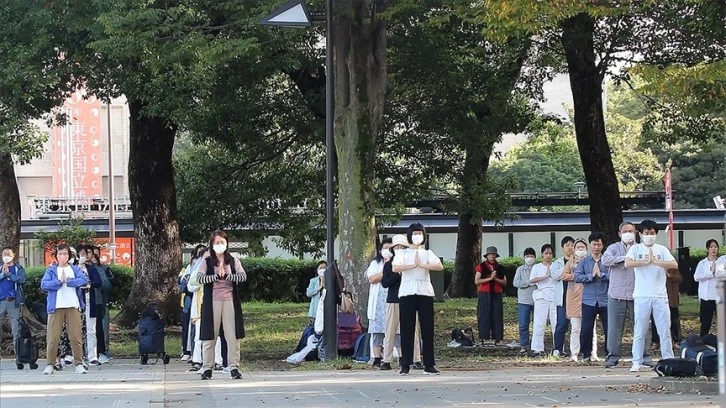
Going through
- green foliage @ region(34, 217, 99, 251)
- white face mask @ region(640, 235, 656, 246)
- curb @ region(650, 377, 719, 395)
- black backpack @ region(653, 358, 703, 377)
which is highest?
green foliage @ region(34, 217, 99, 251)

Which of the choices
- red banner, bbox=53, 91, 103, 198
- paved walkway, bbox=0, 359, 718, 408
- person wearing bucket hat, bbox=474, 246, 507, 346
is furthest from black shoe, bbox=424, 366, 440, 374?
red banner, bbox=53, 91, 103, 198

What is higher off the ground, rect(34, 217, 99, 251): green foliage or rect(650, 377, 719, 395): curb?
rect(34, 217, 99, 251): green foliage

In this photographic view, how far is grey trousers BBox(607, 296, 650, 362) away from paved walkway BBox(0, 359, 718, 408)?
27 centimetres

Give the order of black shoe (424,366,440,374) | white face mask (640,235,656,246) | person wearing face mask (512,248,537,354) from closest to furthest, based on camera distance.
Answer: white face mask (640,235,656,246), black shoe (424,366,440,374), person wearing face mask (512,248,537,354)

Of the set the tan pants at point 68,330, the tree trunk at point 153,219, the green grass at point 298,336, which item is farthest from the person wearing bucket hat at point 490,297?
the tree trunk at point 153,219

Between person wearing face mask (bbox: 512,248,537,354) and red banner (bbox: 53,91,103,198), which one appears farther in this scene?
red banner (bbox: 53,91,103,198)

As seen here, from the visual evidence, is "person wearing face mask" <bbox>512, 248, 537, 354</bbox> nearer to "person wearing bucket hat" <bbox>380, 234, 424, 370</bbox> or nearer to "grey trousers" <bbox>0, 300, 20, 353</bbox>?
"person wearing bucket hat" <bbox>380, 234, 424, 370</bbox>

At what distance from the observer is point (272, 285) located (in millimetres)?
40375

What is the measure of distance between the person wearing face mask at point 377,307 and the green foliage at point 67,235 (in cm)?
2104

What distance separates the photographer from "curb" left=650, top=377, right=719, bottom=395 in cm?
1219

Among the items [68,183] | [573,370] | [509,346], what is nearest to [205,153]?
[509,346]

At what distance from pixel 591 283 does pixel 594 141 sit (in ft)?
32.3

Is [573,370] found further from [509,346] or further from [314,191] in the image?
[314,191]

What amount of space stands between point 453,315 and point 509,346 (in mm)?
8229
